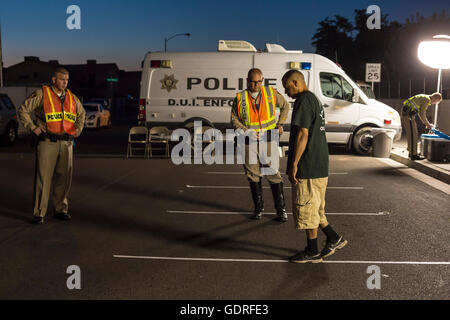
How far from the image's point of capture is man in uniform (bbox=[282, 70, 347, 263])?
505 centimetres

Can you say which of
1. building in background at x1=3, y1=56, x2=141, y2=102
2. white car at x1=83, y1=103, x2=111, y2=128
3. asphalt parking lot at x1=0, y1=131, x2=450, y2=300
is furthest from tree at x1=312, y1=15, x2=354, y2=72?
asphalt parking lot at x1=0, y1=131, x2=450, y2=300

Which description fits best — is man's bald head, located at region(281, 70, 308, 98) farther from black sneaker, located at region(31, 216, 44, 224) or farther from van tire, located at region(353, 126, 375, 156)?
van tire, located at region(353, 126, 375, 156)

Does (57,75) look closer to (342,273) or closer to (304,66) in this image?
(342,273)

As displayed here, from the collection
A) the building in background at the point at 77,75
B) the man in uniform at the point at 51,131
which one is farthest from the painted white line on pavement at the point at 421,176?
the building in background at the point at 77,75

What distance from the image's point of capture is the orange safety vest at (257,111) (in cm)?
701

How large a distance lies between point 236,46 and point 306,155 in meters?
10.6

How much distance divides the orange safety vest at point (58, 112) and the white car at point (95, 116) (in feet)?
65.9

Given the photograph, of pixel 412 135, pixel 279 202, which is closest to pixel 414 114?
pixel 412 135

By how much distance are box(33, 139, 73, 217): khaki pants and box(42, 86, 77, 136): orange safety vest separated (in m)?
0.19

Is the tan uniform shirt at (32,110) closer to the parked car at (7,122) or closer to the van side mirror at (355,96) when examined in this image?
the van side mirror at (355,96)

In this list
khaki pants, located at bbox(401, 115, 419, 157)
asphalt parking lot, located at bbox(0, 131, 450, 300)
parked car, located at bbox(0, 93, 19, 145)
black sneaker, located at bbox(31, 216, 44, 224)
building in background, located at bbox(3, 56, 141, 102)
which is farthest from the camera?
building in background, located at bbox(3, 56, 141, 102)

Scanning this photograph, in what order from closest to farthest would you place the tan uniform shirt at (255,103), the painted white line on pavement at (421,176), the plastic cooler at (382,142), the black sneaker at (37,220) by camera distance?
the black sneaker at (37,220) < the tan uniform shirt at (255,103) < the painted white line on pavement at (421,176) < the plastic cooler at (382,142)

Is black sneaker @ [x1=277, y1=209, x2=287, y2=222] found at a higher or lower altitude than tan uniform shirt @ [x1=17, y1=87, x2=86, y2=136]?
lower
